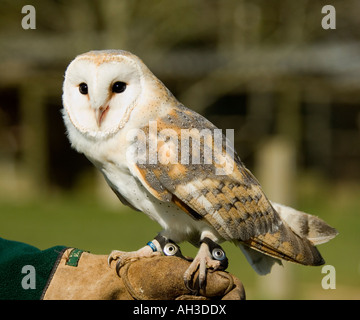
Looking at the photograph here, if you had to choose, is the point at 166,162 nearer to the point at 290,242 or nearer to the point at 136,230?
the point at 290,242

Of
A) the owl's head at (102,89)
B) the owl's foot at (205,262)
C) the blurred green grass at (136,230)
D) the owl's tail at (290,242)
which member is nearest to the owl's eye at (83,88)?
the owl's head at (102,89)

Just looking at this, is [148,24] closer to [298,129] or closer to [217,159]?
[298,129]

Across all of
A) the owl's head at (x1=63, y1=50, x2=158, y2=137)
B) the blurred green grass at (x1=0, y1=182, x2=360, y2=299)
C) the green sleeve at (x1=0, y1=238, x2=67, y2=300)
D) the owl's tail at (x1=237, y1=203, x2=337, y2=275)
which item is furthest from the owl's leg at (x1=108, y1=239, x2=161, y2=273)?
the blurred green grass at (x1=0, y1=182, x2=360, y2=299)

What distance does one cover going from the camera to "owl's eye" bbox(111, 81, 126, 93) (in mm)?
2660

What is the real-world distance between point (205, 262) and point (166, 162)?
0.43m

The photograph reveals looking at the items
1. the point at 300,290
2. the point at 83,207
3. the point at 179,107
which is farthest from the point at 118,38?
the point at 179,107

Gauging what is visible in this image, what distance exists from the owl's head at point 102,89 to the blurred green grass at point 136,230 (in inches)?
265

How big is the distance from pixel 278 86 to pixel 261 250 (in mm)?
12814

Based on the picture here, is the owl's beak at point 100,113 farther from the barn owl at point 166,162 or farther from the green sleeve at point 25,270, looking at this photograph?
the green sleeve at point 25,270

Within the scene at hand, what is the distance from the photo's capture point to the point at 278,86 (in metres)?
15.3

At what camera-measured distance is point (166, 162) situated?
8.71ft

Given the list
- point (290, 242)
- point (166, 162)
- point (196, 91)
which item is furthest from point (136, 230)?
point (166, 162)

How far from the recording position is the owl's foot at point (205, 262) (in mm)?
2627

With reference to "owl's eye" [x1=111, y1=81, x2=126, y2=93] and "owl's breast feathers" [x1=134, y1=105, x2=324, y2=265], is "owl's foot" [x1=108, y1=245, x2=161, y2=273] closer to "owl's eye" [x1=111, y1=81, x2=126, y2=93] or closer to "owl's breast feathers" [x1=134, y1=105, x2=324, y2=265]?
"owl's breast feathers" [x1=134, y1=105, x2=324, y2=265]
